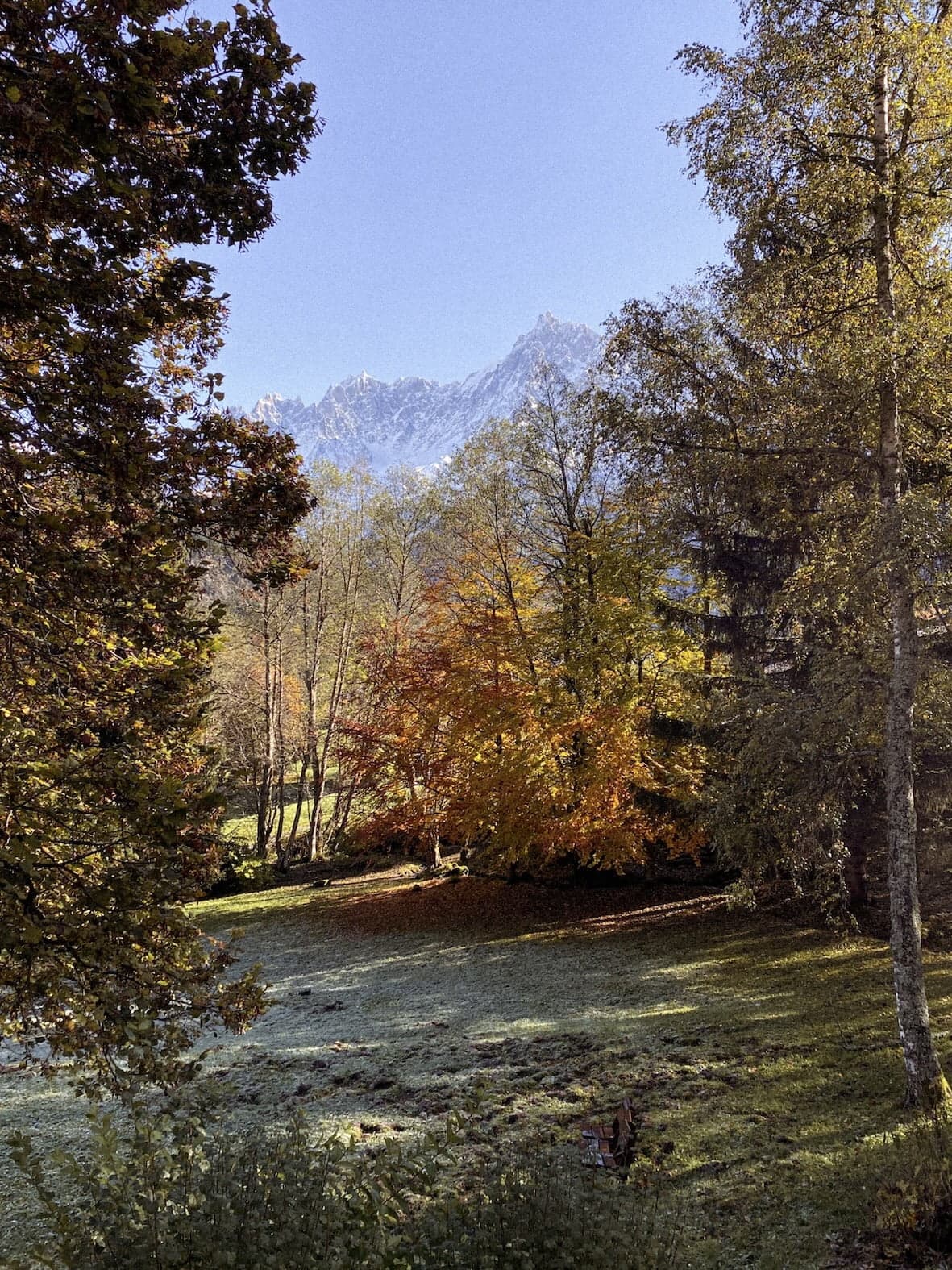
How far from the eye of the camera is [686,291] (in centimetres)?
1441

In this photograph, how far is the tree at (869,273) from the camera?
6.51m

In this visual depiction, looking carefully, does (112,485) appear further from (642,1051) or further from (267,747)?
(267,747)

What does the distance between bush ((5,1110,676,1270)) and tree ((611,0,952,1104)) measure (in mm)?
4056

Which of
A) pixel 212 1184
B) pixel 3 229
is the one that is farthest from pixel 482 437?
pixel 212 1184

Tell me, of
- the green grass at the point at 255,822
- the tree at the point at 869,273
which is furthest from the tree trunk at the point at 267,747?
the tree at the point at 869,273

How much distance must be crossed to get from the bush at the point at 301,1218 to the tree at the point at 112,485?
531 mm

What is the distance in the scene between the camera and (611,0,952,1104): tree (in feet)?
21.4

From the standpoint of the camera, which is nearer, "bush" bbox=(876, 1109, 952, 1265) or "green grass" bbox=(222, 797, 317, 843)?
"bush" bbox=(876, 1109, 952, 1265)

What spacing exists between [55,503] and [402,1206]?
4.90m

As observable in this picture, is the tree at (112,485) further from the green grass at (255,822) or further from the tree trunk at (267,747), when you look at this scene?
the green grass at (255,822)

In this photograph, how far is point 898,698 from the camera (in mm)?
6902

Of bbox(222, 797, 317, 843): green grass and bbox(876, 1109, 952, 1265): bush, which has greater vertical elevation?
bbox(222, 797, 317, 843): green grass

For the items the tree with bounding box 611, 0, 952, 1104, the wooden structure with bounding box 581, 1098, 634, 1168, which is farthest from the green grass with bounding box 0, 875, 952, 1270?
the tree with bounding box 611, 0, 952, 1104

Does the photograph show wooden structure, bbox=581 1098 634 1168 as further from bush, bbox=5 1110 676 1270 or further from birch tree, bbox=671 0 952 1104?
birch tree, bbox=671 0 952 1104
